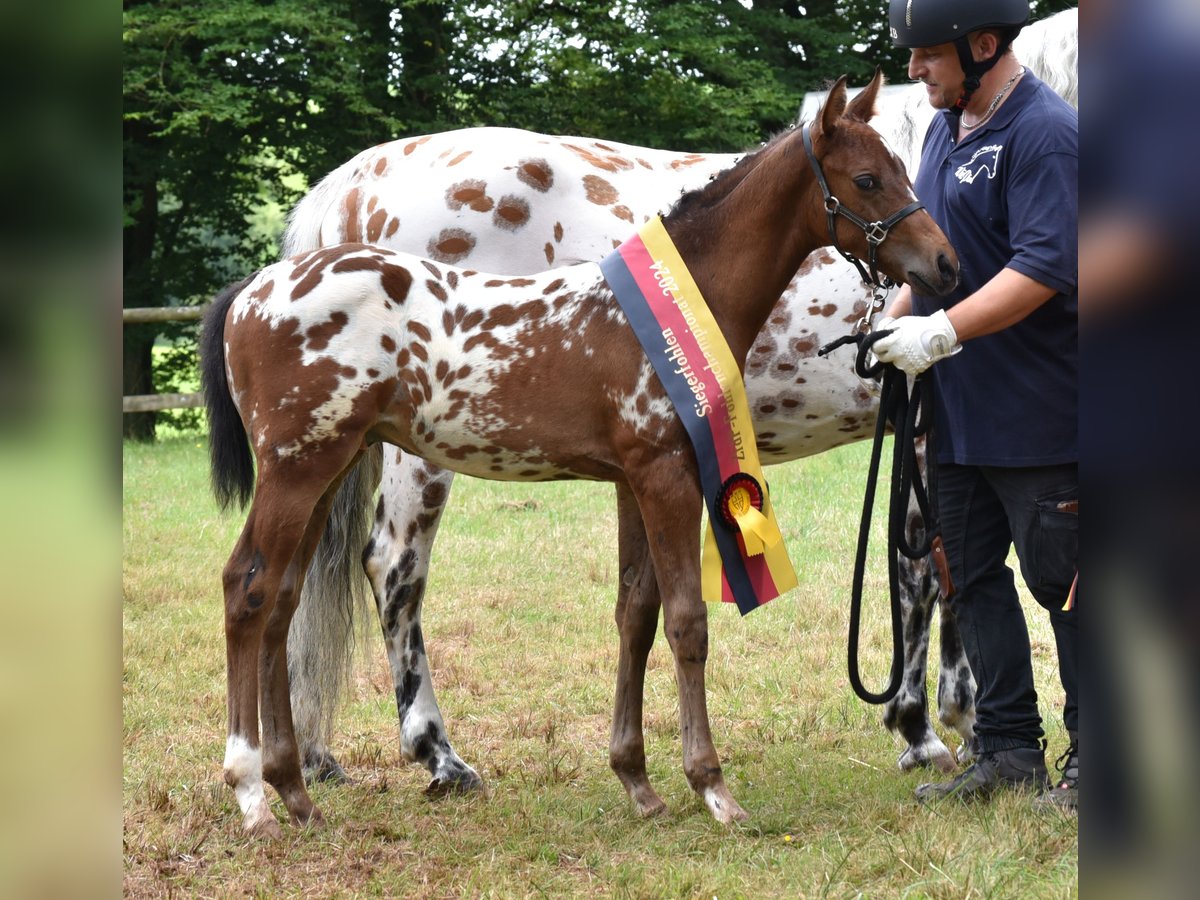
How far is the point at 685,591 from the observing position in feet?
10.9

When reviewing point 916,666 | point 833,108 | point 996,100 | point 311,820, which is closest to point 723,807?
point 311,820

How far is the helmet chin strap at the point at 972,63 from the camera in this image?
10.2 ft

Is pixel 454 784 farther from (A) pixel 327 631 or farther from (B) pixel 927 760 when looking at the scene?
(B) pixel 927 760

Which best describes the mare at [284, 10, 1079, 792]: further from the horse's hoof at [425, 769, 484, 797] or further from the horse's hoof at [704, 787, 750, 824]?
the horse's hoof at [704, 787, 750, 824]

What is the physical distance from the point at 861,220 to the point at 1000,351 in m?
0.54

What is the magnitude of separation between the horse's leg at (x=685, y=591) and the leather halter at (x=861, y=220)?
77 cm

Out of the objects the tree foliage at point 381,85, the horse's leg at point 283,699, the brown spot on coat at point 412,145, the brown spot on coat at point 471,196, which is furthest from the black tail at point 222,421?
the tree foliage at point 381,85

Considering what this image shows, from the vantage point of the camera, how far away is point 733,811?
10.9 ft

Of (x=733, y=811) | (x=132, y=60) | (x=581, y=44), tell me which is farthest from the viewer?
(x=581, y=44)

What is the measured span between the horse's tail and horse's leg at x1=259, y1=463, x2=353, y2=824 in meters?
0.37
